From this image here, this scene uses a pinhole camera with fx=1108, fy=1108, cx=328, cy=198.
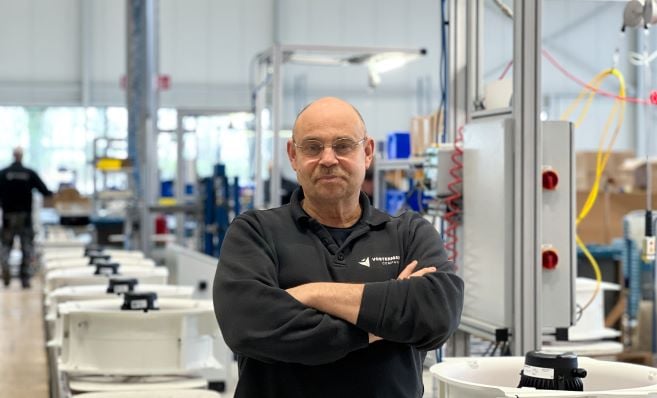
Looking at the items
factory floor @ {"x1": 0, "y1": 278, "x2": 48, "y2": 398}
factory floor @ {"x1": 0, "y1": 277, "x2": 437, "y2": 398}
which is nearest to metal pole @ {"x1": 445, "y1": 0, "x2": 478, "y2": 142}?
factory floor @ {"x1": 0, "y1": 277, "x2": 437, "y2": 398}

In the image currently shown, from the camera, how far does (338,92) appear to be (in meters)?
19.7

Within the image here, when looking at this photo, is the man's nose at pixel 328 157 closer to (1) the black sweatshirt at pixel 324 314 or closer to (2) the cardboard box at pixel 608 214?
(1) the black sweatshirt at pixel 324 314

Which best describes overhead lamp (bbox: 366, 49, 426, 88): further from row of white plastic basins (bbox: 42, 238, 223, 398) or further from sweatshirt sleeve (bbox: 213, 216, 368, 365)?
sweatshirt sleeve (bbox: 213, 216, 368, 365)

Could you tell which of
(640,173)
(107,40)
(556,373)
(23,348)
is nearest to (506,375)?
(556,373)

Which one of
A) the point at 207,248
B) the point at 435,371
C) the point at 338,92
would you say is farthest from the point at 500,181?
the point at 338,92

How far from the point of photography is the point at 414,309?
2.16 meters

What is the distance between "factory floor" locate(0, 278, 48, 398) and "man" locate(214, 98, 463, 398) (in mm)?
4131

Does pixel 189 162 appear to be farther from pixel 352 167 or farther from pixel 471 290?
pixel 352 167

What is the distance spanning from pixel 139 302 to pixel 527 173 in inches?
57.1

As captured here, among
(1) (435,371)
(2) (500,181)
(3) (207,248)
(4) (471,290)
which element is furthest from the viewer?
(3) (207,248)

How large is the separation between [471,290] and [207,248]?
556cm

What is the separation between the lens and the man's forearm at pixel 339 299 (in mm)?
2133

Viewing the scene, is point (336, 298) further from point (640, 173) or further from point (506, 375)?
point (640, 173)

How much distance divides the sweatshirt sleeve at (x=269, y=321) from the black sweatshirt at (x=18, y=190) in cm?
1089
